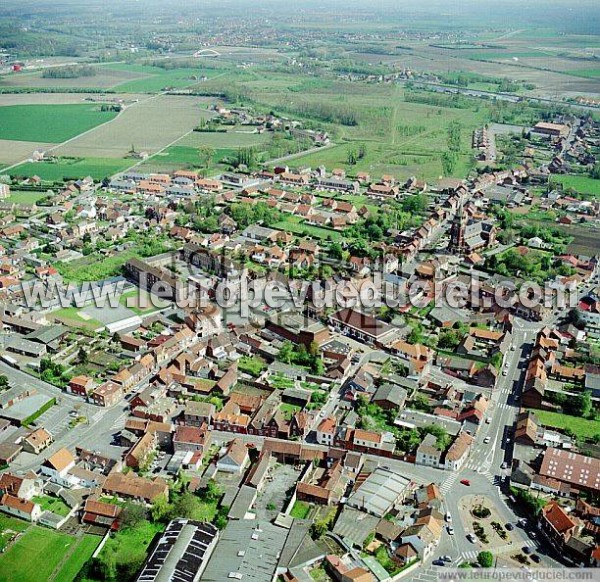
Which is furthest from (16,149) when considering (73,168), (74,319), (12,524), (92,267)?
(12,524)

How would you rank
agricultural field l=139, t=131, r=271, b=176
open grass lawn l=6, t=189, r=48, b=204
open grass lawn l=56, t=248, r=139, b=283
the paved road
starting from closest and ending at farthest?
the paved road
open grass lawn l=56, t=248, r=139, b=283
open grass lawn l=6, t=189, r=48, b=204
agricultural field l=139, t=131, r=271, b=176

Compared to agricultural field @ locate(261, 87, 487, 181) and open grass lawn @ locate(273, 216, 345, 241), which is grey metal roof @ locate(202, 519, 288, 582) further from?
agricultural field @ locate(261, 87, 487, 181)

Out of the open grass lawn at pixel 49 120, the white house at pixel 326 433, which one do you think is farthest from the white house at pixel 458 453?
the open grass lawn at pixel 49 120

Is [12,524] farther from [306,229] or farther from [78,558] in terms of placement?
[306,229]

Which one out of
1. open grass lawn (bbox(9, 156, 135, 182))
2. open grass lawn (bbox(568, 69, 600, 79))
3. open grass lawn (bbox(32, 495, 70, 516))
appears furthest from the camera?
open grass lawn (bbox(568, 69, 600, 79))

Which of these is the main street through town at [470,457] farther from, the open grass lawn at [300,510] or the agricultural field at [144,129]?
the agricultural field at [144,129]

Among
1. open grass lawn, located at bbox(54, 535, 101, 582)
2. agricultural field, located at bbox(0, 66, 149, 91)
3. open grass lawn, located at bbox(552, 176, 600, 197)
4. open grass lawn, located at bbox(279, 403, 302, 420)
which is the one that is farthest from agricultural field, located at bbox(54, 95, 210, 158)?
open grass lawn, located at bbox(54, 535, 101, 582)
